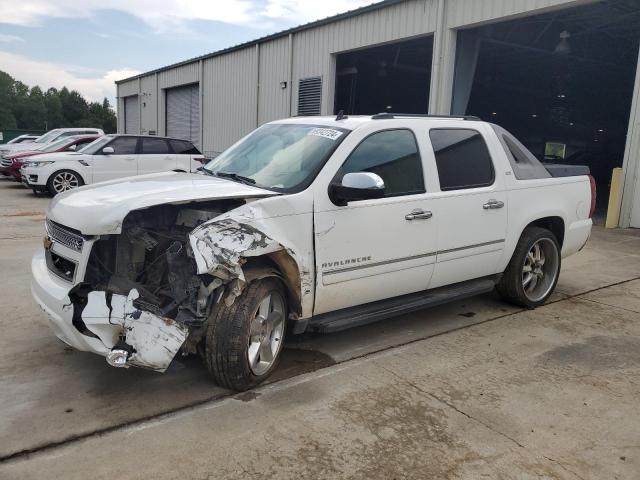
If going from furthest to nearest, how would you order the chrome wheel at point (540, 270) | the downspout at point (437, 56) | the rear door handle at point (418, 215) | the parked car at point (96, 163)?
the parked car at point (96, 163) < the downspout at point (437, 56) < the chrome wheel at point (540, 270) < the rear door handle at point (418, 215)

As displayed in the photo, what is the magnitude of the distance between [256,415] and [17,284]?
393cm

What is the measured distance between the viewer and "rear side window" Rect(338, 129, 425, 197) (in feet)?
13.3

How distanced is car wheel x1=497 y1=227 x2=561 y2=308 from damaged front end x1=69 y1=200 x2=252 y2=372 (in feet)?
9.65

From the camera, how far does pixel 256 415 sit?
10.7ft

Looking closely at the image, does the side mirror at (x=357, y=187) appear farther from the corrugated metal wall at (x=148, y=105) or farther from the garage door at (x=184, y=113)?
the corrugated metal wall at (x=148, y=105)

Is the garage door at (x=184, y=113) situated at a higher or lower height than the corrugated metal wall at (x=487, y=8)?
lower

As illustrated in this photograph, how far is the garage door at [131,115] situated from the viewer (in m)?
34.0

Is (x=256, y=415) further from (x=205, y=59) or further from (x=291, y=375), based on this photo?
(x=205, y=59)

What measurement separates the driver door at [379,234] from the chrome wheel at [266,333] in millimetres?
286

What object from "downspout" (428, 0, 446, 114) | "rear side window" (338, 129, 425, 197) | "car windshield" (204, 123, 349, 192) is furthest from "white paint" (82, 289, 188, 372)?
"downspout" (428, 0, 446, 114)

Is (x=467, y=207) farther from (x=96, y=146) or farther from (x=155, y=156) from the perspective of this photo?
(x=96, y=146)

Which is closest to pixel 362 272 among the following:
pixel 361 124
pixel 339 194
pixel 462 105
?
pixel 339 194

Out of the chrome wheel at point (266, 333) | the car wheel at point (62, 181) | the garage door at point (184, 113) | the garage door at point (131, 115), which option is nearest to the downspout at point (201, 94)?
the garage door at point (184, 113)

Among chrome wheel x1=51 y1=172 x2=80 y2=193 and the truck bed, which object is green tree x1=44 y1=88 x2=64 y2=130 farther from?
the truck bed
